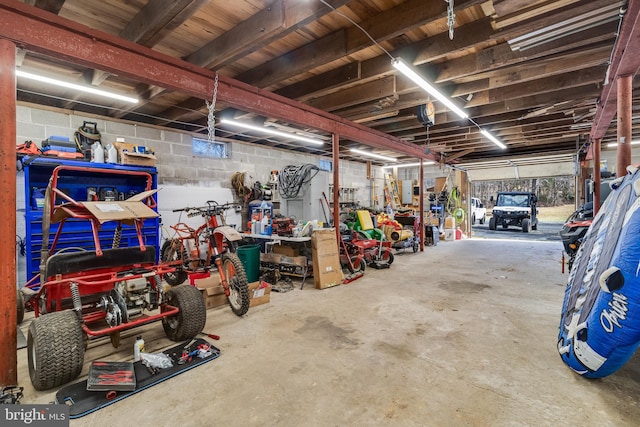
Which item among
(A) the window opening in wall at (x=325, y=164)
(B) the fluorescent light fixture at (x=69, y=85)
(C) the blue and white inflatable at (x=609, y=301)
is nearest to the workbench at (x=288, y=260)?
(B) the fluorescent light fixture at (x=69, y=85)

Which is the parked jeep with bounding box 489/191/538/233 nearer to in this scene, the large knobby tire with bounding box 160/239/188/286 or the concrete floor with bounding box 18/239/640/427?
the concrete floor with bounding box 18/239/640/427

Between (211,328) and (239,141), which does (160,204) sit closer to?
(239,141)

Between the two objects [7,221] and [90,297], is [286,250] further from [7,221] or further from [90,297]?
[7,221]

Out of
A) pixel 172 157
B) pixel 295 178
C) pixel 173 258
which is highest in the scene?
pixel 172 157

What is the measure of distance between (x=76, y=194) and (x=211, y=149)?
8.84 feet

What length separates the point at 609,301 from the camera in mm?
1769

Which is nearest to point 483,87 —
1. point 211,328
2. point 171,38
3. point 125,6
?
point 171,38

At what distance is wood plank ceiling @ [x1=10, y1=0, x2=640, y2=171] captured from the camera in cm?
251

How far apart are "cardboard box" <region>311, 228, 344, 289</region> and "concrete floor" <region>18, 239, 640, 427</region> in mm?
552

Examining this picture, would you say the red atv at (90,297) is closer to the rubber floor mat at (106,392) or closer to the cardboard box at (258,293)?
the rubber floor mat at (106,392)

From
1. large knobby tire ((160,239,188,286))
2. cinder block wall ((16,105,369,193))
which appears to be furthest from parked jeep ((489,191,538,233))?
large knobby tire ((160,239,188,286))

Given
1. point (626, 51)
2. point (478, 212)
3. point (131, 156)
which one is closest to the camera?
point (626, 51)

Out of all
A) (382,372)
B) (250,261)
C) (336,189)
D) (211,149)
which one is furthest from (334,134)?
(382,372)

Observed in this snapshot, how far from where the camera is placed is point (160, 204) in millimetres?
5609
